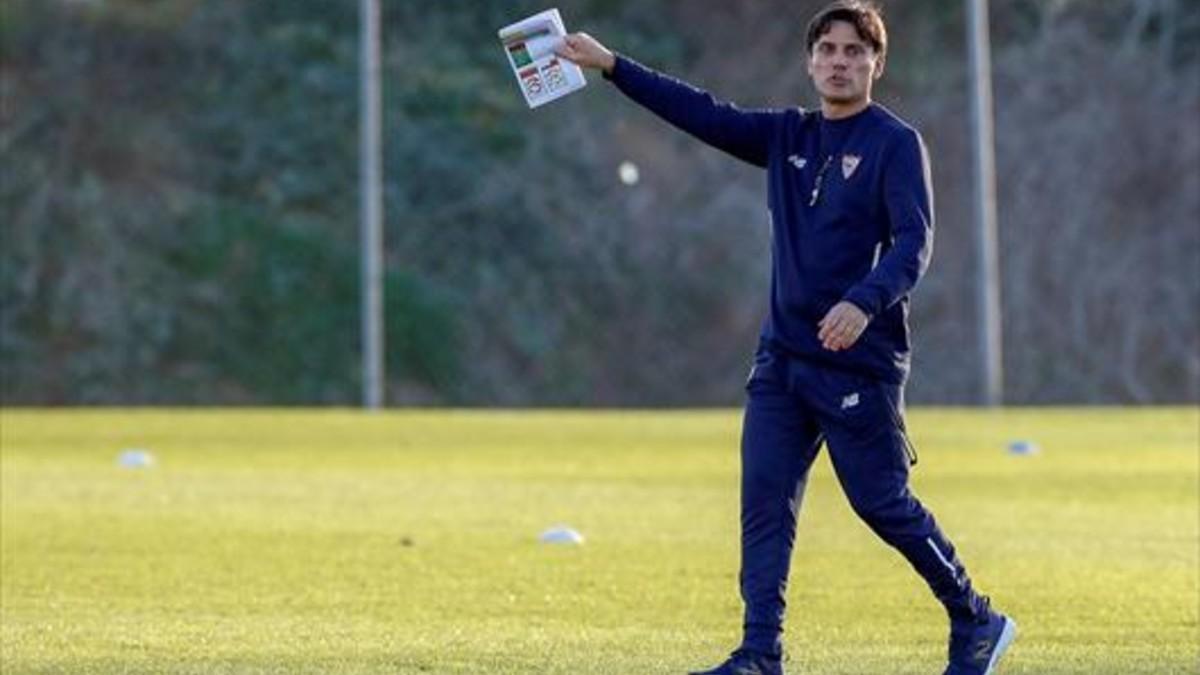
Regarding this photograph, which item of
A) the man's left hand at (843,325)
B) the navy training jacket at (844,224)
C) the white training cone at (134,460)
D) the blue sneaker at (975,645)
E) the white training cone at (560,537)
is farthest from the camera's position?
the white training cone at (134,460)

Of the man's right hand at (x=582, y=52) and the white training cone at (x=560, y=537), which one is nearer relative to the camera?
the man's right hand at (x=582, y=52)

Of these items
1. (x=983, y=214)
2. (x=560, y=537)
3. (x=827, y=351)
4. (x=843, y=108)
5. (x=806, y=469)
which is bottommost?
(x=560, y=537)

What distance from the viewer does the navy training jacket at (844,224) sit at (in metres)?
8.36

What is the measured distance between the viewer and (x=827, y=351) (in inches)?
332

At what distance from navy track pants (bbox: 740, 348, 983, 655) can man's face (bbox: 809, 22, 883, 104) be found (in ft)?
2.63

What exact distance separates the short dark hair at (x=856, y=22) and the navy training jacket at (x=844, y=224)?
21 cm

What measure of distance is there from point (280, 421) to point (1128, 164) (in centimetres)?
1718

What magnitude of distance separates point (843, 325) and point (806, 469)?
748 mm

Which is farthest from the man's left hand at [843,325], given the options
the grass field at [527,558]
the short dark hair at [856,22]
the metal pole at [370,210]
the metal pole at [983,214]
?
the metal pole at [983,214]

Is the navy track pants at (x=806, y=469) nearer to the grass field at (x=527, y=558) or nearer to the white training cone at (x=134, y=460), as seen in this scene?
the grass field at (x=527, y=558)

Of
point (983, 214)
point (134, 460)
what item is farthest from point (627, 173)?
point (134, 460)

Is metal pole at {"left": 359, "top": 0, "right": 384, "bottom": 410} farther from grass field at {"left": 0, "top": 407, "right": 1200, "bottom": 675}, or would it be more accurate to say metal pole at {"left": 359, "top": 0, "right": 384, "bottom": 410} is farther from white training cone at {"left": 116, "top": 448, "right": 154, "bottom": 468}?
white training cone at {"left": 116, "top": 448, "right": 154, "bottom": 468}

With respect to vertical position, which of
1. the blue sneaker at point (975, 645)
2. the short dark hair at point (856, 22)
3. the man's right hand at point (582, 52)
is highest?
the short dark hair at point (856, 22)

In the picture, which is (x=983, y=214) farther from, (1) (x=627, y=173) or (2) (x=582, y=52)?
(2) (x=582, y=52)
